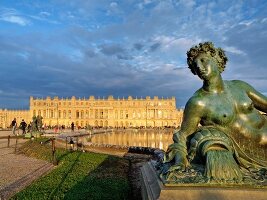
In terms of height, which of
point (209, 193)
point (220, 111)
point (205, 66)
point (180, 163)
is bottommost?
point (209, 193)

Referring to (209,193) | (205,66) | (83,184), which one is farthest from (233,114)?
(83,184)

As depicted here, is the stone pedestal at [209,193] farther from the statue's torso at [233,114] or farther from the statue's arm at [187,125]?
the statue's torso at [233,114]

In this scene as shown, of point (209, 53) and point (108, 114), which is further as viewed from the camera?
point (108, 114)

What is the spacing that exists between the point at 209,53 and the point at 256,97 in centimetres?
65

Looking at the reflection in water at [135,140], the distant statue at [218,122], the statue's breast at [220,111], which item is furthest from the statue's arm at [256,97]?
the reflection in water at [135,140]

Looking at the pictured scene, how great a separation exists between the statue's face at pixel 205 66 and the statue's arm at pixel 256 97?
1.23 feet

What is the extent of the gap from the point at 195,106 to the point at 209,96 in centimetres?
17

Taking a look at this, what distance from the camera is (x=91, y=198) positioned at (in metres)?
5.31

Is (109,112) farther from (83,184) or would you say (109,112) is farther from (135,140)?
(83,184)

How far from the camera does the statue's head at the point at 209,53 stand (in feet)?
10.1

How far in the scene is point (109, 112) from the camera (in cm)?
10225

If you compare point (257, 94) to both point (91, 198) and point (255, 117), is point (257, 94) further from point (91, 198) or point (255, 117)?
point (91, 198)

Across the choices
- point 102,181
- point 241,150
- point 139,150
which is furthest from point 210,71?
point 139,150

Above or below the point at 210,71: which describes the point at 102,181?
below
